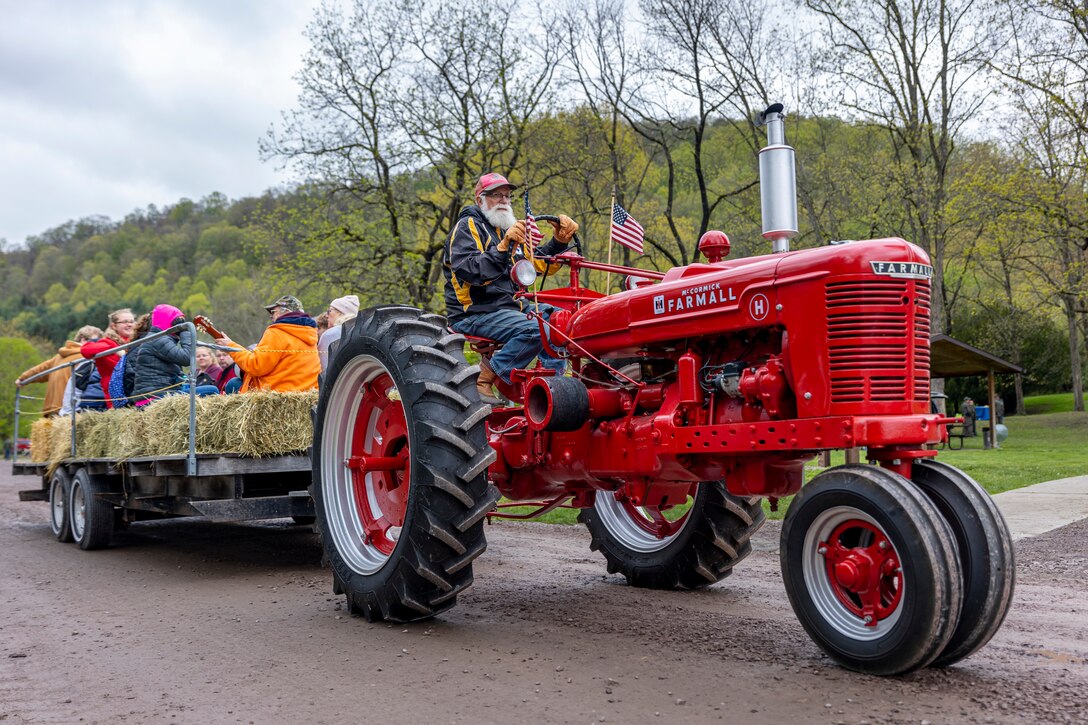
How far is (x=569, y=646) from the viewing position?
462 cm

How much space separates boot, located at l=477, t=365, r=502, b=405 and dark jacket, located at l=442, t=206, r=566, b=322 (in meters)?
0.40

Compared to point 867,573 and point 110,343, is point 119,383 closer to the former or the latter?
point 110,343

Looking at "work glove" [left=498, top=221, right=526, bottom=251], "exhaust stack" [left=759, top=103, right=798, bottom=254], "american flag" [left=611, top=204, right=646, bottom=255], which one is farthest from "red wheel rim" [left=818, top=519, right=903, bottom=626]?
"american flag" [left=611, top=204, right=646, bottom=255]

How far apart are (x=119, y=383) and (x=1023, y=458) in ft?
53.3

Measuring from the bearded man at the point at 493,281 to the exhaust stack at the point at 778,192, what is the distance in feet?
4.03

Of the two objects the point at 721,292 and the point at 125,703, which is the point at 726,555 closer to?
the point at 721,292

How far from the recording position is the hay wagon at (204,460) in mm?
7199

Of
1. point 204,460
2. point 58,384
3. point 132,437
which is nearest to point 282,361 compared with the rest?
point 204,460

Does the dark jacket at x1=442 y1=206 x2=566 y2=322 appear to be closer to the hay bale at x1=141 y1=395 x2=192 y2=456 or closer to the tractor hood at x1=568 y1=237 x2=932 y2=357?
the tractor hood at x1=568 y1=237 x2=932 y2=357

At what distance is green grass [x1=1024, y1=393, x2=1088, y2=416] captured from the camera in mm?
42812

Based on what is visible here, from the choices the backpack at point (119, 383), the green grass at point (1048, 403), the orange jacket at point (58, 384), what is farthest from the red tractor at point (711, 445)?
the green grass at point (1048, 403)

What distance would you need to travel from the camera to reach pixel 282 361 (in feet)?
26.6

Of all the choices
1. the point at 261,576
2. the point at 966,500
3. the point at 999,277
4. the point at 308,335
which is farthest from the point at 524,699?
the point at 999,277

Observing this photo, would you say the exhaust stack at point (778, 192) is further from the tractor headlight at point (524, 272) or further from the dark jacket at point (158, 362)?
the dark jacket at point (158, 362)
